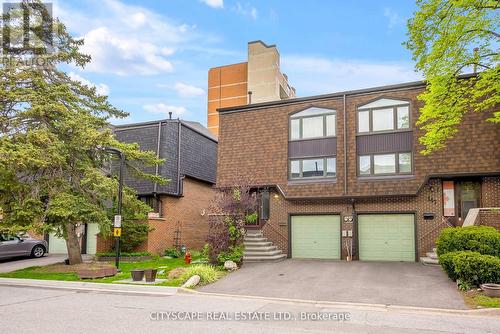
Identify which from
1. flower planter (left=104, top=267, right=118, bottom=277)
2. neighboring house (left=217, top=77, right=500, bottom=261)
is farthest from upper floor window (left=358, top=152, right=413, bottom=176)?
flower planter (left=104, top=267, right=118, bottom=277)

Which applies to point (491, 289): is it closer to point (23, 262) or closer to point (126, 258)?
point (126, 258)

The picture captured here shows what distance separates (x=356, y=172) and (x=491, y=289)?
1010 cm

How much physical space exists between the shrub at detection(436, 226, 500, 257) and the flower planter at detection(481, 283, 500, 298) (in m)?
1.92

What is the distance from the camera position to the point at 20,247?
72.1ft

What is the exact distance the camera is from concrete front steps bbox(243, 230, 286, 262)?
18969 mm

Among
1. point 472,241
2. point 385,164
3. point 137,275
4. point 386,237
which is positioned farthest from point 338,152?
point 137,275

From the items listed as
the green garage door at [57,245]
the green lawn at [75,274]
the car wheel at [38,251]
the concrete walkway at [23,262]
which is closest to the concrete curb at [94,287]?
the green lawn at [75,274]

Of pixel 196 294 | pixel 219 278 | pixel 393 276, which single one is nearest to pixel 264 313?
pixel 196 294

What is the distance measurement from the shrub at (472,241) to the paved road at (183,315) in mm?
3691

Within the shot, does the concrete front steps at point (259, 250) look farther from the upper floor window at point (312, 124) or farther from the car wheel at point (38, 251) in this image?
the car wheel at point (38, 251)

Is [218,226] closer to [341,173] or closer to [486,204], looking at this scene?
[341,173]

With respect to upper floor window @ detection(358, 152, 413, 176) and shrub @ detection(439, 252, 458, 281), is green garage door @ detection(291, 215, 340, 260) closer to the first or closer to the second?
upper floor window @ detection(358, 152, 413, 176)

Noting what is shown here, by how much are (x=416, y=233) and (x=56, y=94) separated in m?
17.2

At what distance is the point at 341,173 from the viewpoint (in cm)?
1998
